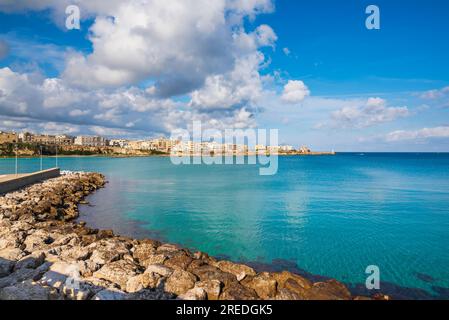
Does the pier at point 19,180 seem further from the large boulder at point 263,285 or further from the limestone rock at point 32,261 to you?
the large boulder at point 263,285

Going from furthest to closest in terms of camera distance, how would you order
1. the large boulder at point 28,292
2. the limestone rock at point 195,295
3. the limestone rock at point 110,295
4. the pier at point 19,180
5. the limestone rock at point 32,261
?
the pier at point 19,180 < the limestone rock at point 32,261 < the limestone rock at point 195,295 < the limestone rock at point 110,295 < the large boulder at point 28,292

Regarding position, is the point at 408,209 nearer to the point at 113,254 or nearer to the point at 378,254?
the point at 378,254

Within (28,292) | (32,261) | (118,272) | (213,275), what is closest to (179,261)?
(213,275)

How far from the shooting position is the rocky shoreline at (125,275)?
817 cm

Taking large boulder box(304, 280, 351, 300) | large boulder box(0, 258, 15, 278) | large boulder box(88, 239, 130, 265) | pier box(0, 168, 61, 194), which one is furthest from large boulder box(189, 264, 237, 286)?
pier box(0, 168, 61, 194)

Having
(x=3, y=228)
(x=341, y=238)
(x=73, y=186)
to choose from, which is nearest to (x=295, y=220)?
(x=341, y=238)

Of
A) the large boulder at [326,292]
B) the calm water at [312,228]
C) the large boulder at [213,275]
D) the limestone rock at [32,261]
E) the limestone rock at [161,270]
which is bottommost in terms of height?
the calm water at [312,228]

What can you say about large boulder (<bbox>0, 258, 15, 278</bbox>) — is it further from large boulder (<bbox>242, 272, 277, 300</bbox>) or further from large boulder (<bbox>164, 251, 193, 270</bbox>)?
large boulder (<bbox>242, 272, 277, 300</bbox>)

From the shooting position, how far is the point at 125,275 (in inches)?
362

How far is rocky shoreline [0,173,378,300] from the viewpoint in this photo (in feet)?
26.8

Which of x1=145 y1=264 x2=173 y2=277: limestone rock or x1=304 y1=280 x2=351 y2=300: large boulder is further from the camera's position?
x1=145 y1=264 x2=173 y2=277: limestone rock


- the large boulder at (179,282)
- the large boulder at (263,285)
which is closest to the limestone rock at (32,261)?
the large boulder at (179,282)
